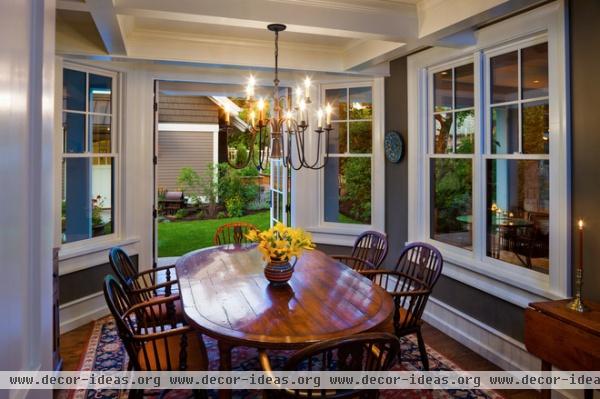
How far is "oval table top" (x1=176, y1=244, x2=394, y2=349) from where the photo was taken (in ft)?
6.03

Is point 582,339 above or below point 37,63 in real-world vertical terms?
below

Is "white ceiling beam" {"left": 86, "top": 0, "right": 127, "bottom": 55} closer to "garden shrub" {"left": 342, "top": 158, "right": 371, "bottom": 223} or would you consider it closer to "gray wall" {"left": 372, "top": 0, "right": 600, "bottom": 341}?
"garden shrub" {"left": 342, "top": 158, "right": 371, "bottom": 223}

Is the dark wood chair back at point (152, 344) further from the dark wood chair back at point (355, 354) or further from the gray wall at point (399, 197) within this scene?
the gray wall at point (399, 197)

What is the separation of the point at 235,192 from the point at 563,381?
337 inches

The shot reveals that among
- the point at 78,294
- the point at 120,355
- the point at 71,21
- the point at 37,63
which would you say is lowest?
the point at 120,355

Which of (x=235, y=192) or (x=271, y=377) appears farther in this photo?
(x=235, y=192)

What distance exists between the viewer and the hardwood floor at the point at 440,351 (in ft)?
8.90

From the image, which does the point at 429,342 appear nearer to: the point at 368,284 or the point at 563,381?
the point at 563,381

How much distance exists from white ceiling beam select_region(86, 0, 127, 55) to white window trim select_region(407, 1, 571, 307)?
8.99 feet

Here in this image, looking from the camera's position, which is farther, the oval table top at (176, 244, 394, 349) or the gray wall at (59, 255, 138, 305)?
the gray wall at (59, 255, 138, 305)

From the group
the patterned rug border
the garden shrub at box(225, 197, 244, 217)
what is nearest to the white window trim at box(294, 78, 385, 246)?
Result: the patterned rug border

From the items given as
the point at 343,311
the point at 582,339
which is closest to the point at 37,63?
the point at 343,311

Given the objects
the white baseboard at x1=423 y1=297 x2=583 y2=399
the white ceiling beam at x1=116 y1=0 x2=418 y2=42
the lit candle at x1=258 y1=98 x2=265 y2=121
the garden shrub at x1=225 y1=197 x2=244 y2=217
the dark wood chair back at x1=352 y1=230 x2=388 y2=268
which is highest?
the white ceiling beam at x1=116 y1=0 x2=418 y2=42

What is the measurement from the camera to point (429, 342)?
11.4 ft
